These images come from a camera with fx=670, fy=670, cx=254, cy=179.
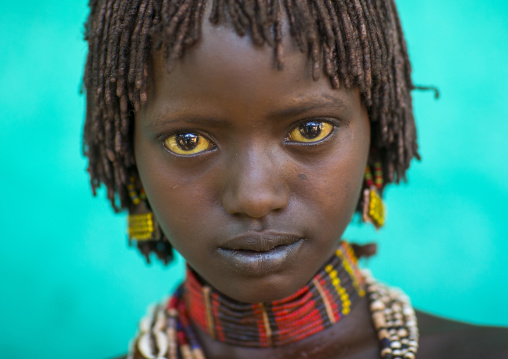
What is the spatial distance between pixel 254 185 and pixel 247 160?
6 centimetres

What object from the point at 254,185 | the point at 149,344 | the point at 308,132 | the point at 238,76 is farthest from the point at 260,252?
the point at 149,344

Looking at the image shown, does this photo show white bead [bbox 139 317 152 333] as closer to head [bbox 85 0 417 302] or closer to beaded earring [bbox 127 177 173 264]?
beaded earring [bbox 127 177 173 264]

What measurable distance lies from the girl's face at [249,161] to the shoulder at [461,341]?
38 centimetres

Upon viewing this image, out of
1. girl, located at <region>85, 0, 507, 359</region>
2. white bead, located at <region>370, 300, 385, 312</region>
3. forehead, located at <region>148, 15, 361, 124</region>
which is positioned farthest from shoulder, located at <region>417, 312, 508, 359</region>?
forehead, located at <region>148, 15, 361, 124</region>

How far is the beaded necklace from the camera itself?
1.62m

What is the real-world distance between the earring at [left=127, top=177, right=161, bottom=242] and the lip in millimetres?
311

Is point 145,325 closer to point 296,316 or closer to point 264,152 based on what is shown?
point 296,316

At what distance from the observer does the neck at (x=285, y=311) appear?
5.29 ft

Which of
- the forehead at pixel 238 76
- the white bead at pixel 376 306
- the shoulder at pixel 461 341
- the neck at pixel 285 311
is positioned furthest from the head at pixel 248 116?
the shoulder at pixel 461 341

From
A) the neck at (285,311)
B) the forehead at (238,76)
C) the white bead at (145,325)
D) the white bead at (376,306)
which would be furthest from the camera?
the white bead at (145,325)

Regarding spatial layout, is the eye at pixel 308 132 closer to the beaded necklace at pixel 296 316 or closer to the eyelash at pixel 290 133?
the eyelash at pixel 290 133

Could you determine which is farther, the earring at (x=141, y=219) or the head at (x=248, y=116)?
the earring at (x=141, y=219)

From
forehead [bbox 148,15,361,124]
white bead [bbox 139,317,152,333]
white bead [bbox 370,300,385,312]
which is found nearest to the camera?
forehead [bbox 148,15,361,124]

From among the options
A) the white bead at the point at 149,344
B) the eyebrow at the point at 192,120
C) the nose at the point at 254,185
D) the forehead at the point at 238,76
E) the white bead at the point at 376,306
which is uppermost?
the forehead at the point at 238,76
